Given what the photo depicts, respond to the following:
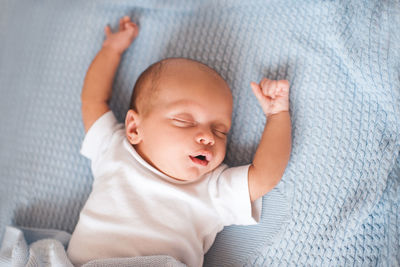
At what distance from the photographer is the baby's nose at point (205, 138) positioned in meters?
0.98

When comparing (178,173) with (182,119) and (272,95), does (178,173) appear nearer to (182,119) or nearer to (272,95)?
(182,119)

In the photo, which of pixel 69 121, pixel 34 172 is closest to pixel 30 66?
pixel 69 121

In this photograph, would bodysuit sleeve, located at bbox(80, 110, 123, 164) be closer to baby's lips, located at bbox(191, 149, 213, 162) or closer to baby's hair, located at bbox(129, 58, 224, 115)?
baby's hair, located at bbox(129, 58, 224, 115)

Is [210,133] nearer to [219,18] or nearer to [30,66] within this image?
[219,18]

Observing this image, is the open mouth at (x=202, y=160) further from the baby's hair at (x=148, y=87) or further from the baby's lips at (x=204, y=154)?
the baby's hair at (x=148, y=87)

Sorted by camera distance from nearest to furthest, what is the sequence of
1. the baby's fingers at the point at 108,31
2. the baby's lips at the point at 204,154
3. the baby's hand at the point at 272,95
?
1. the baby's lips at the point at 204,154
2. the baby's hand at the point at 272,95
3. the baby's fingers at the point at 108,31

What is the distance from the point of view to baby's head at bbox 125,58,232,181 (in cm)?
100

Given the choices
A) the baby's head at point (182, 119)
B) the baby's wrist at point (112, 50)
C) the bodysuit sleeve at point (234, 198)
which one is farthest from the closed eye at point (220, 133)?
the baby's wrist at point (112, 50)

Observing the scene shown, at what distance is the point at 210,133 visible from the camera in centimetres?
101

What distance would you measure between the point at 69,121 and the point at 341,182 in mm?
945

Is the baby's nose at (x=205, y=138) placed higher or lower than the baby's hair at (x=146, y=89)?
lower

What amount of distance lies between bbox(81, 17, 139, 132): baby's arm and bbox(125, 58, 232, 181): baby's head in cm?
18

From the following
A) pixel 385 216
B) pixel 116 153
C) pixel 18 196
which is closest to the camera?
pixel 385 216

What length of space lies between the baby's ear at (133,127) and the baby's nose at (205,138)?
0.21 m
